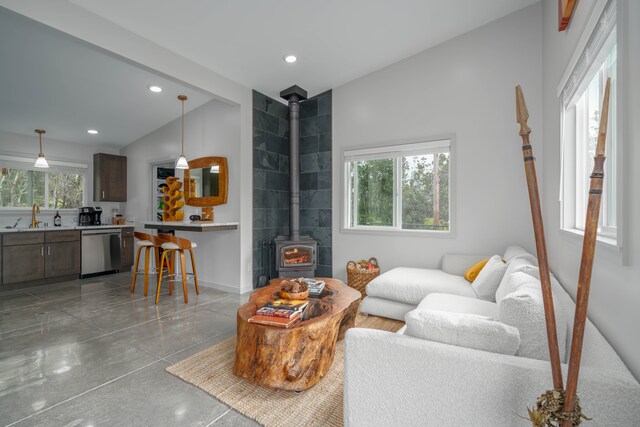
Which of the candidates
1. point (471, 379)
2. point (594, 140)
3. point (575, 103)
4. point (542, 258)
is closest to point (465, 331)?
point (471, 379)

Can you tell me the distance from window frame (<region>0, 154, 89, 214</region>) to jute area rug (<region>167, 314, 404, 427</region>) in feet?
15.8

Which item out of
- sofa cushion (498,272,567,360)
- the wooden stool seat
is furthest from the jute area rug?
the wooden stool seat

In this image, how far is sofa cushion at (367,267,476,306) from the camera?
283 centimetres

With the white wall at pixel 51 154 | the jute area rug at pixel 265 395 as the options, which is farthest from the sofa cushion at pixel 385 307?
the white wall at pixel 51 154

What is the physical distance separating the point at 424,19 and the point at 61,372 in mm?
4485

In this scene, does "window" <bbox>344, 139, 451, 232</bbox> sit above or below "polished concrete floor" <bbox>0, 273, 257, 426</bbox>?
above

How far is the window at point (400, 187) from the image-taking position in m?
3.81

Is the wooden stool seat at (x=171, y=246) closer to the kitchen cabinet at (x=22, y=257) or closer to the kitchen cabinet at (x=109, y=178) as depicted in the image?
the kitchen cabinet at (x=22, y=257)

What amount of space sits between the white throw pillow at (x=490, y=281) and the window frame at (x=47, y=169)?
663 cm

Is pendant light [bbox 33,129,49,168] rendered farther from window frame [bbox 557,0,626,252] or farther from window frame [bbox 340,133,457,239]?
window frame [bbox 557,0,626,252]

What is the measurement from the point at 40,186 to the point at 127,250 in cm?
172

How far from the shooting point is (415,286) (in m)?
2.94

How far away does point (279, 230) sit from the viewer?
474 centimetres

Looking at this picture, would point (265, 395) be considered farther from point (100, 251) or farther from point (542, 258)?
point (100, 251)
